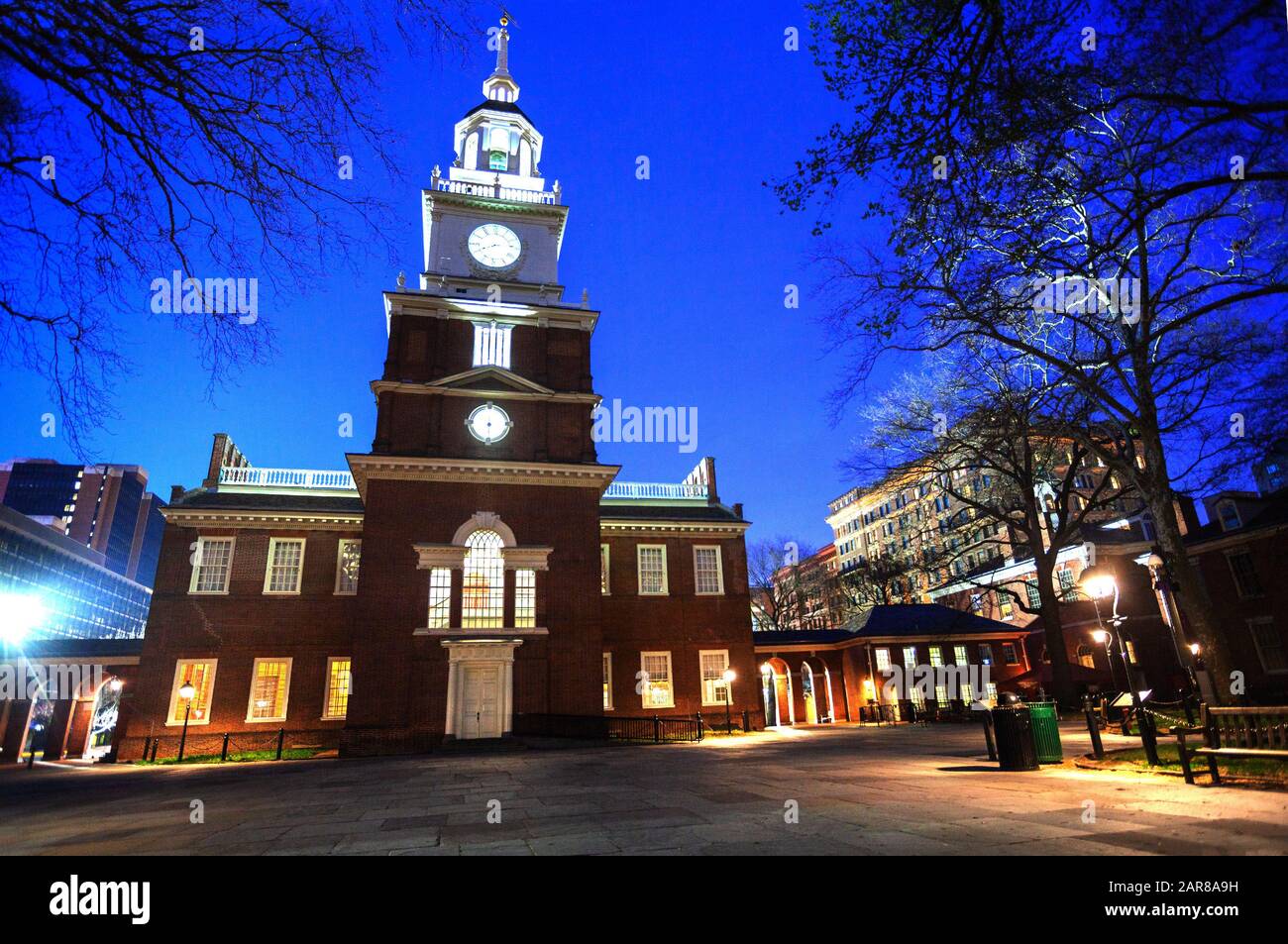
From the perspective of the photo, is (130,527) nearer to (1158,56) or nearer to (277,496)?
(277,496)

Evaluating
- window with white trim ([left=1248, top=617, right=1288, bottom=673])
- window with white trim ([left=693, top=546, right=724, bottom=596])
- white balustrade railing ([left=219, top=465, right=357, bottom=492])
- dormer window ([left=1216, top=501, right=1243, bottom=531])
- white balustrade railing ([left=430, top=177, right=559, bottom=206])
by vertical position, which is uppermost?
white balustrade railing ([left=430, top=177, right=559, bottom=206])

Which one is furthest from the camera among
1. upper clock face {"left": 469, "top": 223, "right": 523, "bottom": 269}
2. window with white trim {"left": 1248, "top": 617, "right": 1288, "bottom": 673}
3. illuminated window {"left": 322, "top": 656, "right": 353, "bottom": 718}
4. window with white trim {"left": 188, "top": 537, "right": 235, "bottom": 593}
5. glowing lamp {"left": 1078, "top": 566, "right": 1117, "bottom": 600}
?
upper clock face {"left": 469, "top": 223, "right": 523, "bottom": 269}

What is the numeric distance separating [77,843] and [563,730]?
600 inches

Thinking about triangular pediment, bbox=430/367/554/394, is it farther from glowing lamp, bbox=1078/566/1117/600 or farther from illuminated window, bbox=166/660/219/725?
glowing lamp, bbox=1078/566/1117/600

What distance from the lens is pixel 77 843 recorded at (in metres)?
6.47

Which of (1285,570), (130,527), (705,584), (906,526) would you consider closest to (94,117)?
(705,584)

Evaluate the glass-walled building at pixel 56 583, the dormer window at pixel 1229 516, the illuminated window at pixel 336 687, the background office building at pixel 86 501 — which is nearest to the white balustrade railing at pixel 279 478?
the illuminated window at pixel 336 687

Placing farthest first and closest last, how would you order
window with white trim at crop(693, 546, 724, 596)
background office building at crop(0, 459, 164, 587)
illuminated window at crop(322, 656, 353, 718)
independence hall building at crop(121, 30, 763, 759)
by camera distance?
background office building at crop(0, 459, 164, 587)
window with white trim at crop(693, 546, 724, 596)
illuminated window at crop(322, 656, 353, 718)
independence hall building at crop(121, 30, 763, 759)

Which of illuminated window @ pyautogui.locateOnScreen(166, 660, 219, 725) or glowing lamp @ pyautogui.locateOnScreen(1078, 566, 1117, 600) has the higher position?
glowing lamp @ pyautogui.locateOnScreen(1078, 566, 1117, 600)

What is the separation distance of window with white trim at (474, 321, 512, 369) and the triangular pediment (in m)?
0.98

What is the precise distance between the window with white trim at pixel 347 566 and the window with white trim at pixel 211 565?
422 centimetres

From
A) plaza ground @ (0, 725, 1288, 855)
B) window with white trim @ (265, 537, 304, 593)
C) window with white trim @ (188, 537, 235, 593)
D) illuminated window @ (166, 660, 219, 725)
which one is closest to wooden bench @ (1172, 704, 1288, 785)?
plaza ground @ (0, 725, 1288, 855)

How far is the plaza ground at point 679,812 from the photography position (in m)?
5.04

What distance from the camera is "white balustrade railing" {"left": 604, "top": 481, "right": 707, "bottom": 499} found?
104ft
